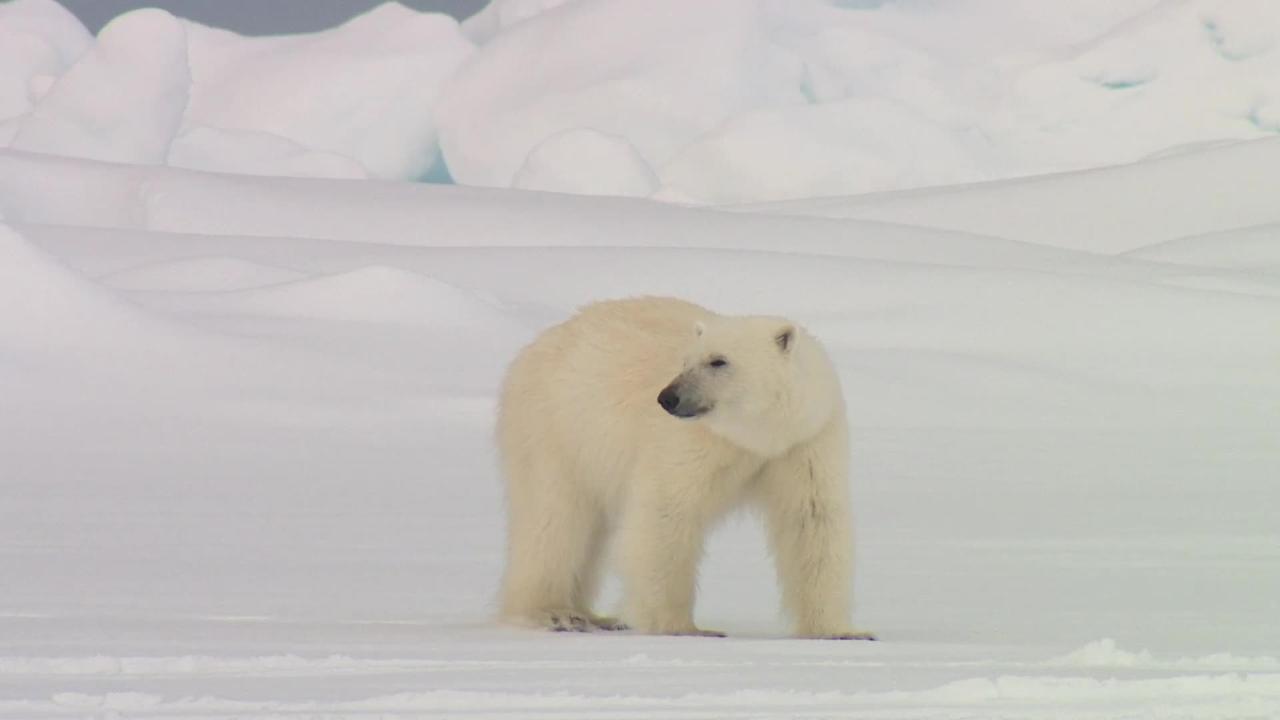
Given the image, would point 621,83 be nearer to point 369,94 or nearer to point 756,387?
point 369,94

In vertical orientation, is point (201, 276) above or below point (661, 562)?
below

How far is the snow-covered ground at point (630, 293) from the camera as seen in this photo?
340cm

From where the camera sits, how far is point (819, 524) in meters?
4.06

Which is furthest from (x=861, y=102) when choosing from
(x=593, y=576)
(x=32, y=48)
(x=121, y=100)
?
(x=593, y=576)

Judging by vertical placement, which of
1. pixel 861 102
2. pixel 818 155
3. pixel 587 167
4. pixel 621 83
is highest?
pixel 861 102

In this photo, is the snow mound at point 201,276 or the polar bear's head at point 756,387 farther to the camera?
the snow mound at point 201,276

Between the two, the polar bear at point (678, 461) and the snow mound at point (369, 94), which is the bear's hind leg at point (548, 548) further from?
the snow mound at point (369, 94)

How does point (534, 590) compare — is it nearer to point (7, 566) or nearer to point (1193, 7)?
point (7, 566)

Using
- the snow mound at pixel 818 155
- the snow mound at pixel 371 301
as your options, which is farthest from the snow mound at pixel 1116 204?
the snow mound at pixel 371 301

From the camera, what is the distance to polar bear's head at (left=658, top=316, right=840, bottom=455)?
12.7 feet

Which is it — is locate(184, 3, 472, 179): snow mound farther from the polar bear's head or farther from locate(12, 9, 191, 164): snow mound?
the polar bear's head

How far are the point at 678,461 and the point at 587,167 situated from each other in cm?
2828

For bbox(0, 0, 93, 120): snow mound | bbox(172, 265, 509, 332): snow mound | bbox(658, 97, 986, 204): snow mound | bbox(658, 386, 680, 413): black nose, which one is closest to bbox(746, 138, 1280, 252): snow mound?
bbox(658, 97, 986, 204): snow mound

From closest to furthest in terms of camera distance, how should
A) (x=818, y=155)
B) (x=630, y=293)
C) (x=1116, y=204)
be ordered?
(x=630, y=293), (x=1116, y=204), (x=818, y=155)
